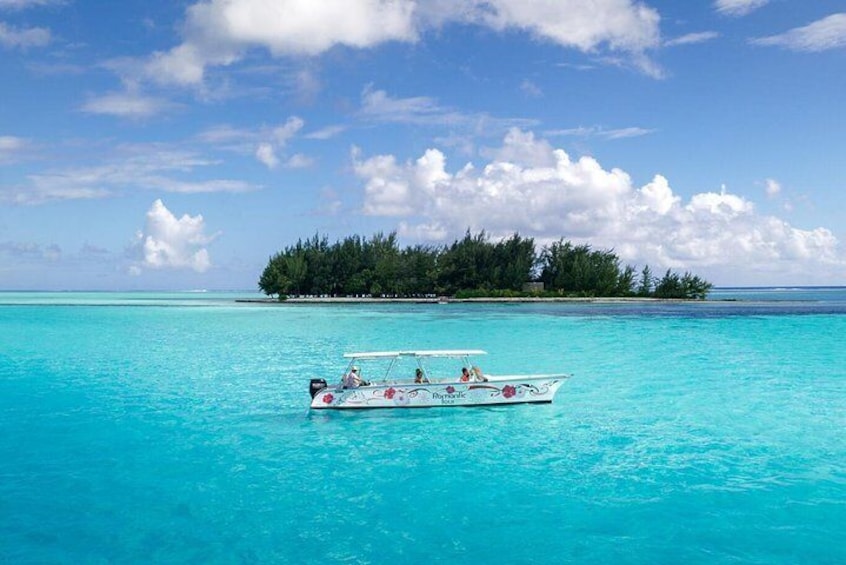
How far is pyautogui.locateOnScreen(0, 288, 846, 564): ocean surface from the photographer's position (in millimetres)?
10992

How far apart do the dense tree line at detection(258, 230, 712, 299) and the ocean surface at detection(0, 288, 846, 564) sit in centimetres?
7079

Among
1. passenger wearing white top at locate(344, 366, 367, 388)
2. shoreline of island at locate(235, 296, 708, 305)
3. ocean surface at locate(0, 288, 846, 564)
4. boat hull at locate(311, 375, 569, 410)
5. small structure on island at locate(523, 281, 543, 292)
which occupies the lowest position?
ocean surface at locate(0, 288, 846, 564)

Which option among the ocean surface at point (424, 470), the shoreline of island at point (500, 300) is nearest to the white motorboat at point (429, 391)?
the ocean surface at point (424, 470)

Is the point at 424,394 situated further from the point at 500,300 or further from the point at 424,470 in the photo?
the point at 500,300

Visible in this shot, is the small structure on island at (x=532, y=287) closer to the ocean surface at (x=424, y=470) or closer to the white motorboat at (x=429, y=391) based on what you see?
the ocean surface at (x=424, y=470)

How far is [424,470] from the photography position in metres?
15.0

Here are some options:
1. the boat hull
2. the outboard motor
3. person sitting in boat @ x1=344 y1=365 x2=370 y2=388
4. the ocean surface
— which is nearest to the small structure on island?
the ocean surface

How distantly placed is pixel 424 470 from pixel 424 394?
19.6ft

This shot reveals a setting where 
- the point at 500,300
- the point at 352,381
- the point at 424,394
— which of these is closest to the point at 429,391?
the point at 424,394

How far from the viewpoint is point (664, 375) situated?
28781 mm

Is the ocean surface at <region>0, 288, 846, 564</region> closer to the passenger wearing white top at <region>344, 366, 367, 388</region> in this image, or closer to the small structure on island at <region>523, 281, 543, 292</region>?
the passenger wearing white top at <region>344, 366, 367, 388</region>

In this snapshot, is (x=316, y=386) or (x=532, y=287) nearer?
(x=316, y=386)

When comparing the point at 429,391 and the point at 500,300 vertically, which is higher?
the point at 500,300

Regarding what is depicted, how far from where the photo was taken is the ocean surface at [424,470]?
36.1 ft
